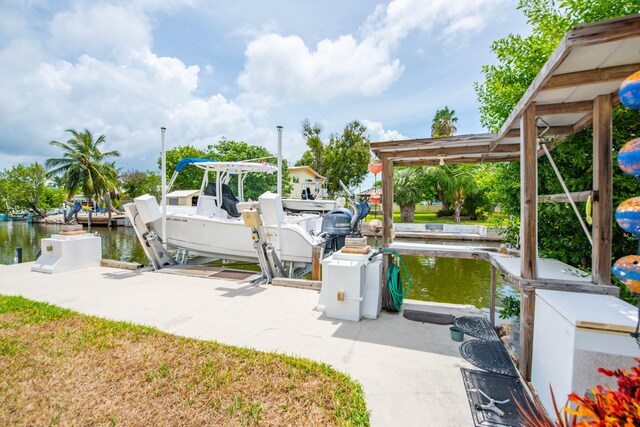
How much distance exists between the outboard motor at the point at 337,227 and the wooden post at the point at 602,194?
5.02 meters

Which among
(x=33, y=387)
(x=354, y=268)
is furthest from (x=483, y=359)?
(x=33, y=387)

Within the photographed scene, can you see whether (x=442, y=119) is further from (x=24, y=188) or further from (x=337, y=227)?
(x=24, y=188)

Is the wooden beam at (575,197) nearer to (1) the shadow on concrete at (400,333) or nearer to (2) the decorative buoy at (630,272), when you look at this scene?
(2) the decorative buoy at (630,272)

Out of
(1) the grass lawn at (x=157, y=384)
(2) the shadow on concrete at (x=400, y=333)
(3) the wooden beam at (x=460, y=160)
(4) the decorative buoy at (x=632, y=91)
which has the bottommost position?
(2) the shadow on concrete at (x=400, y=333)

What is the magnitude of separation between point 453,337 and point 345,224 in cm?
419

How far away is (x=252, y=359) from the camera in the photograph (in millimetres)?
2830

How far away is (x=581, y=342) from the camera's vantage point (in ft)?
6.01

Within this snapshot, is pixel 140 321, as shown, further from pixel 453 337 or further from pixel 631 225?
pixel 631 225

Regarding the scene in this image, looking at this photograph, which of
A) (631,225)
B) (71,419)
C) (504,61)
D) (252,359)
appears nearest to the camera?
(631,225)

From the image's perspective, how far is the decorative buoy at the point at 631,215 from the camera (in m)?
1.71

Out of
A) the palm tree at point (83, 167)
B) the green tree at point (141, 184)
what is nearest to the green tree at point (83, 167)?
the palm tree at point (83, 167)

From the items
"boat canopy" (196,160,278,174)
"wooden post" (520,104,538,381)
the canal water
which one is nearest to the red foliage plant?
"wooden post" (520,104,538,381)

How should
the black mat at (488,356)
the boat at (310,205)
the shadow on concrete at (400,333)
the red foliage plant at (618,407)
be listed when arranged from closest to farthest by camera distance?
the red foliage plant at (618,407) → the black mat at (488,356) → the shadow on concrete at (400,333) → the boat at (310,205)

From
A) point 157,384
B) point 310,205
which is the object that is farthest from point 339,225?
point 157,384
